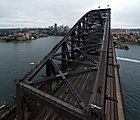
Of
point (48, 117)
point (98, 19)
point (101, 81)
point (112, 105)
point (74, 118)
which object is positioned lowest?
point (112, 105)

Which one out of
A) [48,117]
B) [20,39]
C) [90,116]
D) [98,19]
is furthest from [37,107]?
[20,39]

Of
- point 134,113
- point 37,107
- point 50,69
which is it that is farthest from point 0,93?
point 50,69

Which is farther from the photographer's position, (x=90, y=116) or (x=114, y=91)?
(x=114, y=91)

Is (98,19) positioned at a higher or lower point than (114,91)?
higher

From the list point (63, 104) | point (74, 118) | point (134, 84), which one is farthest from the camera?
point (134, 84)

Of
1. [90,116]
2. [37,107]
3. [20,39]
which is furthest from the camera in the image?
[20,39]

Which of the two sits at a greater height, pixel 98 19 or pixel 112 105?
pixel 98 19

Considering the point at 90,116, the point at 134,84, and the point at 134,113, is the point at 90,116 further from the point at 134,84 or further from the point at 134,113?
the point at 134,84

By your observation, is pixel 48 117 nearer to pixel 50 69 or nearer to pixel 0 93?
pixel 50 69

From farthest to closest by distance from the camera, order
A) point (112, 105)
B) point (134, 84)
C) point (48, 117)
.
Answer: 1. point (134, 84)
2. point (112, 105)
3. point (48, 117)
